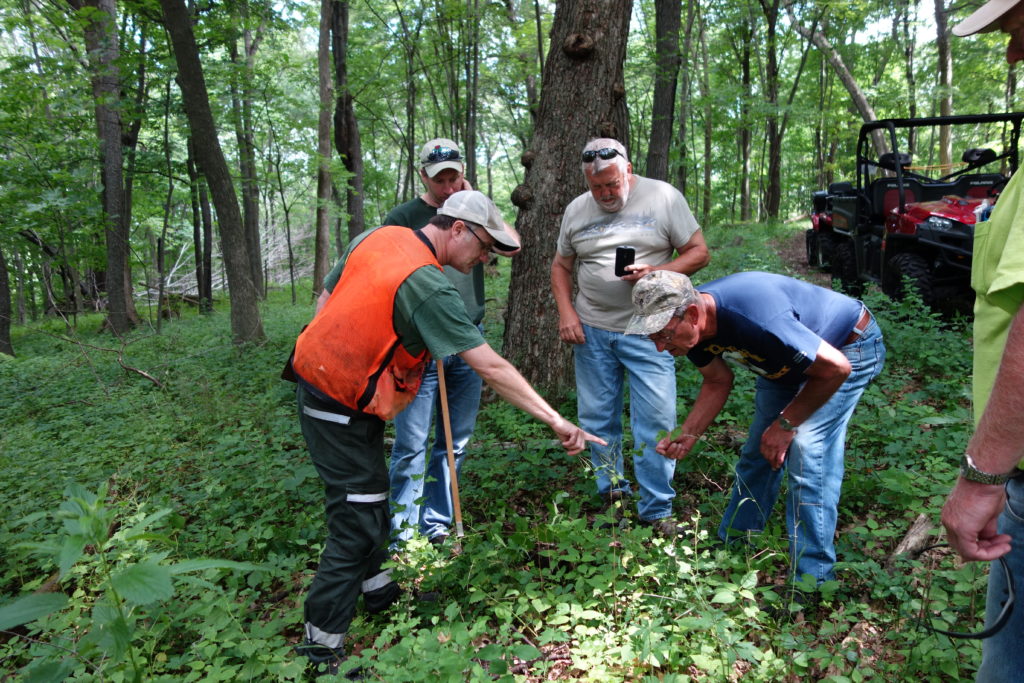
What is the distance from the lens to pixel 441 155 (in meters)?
3.80

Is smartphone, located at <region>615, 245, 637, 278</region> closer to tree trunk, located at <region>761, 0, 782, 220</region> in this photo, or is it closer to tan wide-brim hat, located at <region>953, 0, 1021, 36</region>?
tan wide-brim hat, located at <region>953, 0, 1021, 36</region>

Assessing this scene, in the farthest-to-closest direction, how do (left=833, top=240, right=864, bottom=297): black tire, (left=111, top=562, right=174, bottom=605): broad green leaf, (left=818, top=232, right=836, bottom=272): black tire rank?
(left=818, top=232, right=836, bottom=272): black tire
(left=833, top=240, right=864, bottom=297): black tire
(left=111, top=562, right=174, bottom=605): broad green leaf

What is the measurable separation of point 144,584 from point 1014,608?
6.70 feet

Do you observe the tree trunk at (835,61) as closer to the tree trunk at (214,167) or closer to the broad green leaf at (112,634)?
the tree trunk at (214,167)

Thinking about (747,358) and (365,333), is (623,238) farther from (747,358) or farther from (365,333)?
(365,333)

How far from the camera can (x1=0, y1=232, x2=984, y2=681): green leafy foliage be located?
2.20 meters

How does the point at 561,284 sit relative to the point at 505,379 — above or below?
above

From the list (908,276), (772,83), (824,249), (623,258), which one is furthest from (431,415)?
(772,83)

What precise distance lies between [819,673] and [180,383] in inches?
274

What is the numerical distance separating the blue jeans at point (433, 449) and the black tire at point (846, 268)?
718 centimetres

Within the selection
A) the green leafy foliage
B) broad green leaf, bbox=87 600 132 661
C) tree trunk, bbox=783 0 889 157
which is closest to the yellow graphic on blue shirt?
the green leafy foliage

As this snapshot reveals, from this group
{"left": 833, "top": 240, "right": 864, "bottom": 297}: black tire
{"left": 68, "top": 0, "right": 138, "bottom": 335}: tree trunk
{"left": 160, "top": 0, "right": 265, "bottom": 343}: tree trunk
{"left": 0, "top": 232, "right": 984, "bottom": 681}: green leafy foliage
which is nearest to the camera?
{"left": 0, "top": 232, "right": 984, "bottom": 681}: green leafy foliage

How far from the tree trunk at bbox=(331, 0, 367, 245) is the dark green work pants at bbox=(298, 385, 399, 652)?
1232 cm

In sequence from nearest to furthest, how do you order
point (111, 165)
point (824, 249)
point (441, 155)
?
point (441, 155) → point (824, 249) → point (111, 165)
